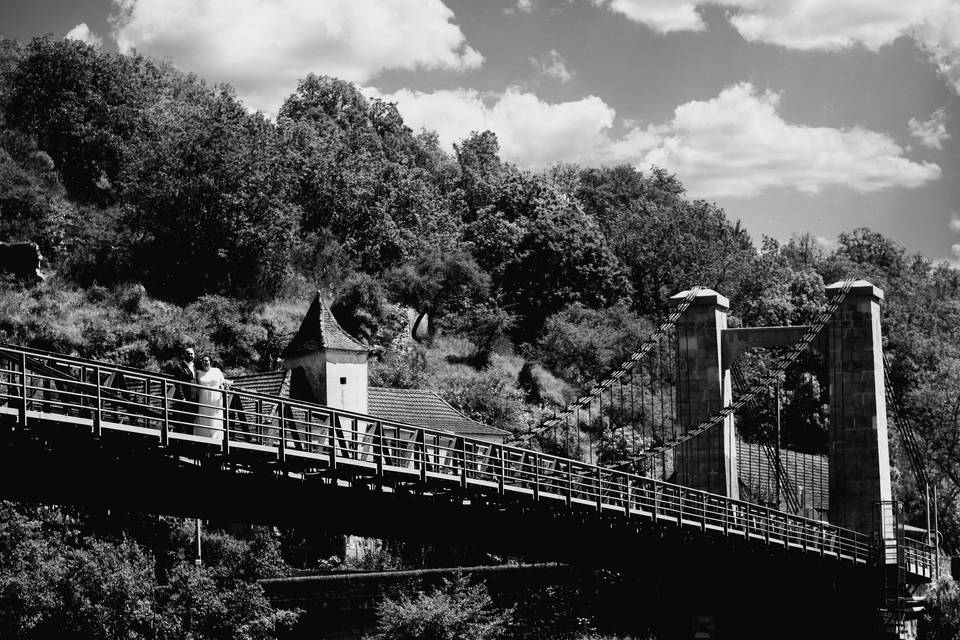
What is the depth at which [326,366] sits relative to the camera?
44188mm

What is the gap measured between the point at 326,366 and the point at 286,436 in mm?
18247

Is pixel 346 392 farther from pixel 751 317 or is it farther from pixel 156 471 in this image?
pixel 751 317

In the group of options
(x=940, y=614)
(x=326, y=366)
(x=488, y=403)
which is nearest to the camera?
(x=940, y=614)

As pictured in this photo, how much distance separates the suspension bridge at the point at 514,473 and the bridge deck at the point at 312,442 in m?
0.06

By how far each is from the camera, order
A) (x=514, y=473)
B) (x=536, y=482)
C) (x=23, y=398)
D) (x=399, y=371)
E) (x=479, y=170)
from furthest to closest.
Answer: (x=479, y=170) < (x=399, y=371) < (x=514, y=473) < (x=536, y=482) < (x=23, y=398)

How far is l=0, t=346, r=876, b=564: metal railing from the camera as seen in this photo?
20.6 m

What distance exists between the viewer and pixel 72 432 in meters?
20.8

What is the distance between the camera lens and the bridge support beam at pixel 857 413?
39.6 m

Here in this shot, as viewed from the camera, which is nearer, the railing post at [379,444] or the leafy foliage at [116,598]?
the railing post at [379,444]

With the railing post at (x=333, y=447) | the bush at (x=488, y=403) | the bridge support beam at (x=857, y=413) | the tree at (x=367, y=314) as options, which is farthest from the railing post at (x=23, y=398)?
the tree at (x=367, y=314)

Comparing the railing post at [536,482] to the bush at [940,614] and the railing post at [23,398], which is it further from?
the bush at [940,614]

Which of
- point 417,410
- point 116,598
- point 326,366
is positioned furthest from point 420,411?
point 116,598

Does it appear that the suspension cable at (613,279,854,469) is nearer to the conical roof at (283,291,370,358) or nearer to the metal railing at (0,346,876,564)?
the metal railing at (0,346,876,564)

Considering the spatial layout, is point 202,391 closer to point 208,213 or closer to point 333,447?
point 333,447
